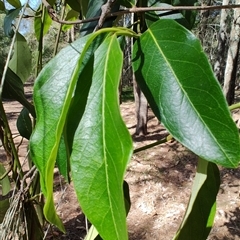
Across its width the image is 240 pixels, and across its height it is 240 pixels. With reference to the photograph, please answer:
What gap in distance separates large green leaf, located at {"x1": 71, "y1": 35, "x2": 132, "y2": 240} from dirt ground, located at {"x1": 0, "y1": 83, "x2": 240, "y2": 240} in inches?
61.1

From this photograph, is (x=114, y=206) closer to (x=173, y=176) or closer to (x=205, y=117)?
(x=205, y=117)

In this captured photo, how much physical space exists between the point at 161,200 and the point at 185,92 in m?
2.39

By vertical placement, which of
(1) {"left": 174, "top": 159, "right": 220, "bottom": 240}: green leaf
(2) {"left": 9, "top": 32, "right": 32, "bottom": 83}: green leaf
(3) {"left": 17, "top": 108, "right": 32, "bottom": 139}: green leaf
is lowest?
(1) {"left": 174, "top": 159, "right": 220, "bottom": 240}: green leaf

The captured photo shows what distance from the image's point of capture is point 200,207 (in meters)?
0.37

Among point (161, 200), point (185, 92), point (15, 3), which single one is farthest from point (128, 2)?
point (161, 200)

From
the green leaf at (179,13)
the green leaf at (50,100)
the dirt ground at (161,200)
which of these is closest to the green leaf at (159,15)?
the green leaf at (179,13)

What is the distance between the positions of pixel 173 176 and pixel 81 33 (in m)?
2.64

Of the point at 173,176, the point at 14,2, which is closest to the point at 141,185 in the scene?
A: the point at 173,176

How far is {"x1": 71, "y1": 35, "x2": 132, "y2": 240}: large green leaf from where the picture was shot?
0.75 feet

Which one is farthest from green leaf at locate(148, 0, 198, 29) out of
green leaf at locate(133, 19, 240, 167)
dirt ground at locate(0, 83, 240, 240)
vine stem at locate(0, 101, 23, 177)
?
dirt ground at locate(0, 83, 240, 240)

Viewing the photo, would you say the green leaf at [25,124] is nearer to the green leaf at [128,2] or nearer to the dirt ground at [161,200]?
the green leaf at [128,2]

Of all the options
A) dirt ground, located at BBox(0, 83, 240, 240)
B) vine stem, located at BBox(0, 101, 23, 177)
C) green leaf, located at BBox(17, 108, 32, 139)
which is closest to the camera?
vine stem, located at BBox(0, 101, 23, 177)

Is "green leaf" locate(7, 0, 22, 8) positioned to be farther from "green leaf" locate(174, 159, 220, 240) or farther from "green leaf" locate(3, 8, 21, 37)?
"green leaf" locate(174, 159, 220, 240)

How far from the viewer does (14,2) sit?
611 millimetres
